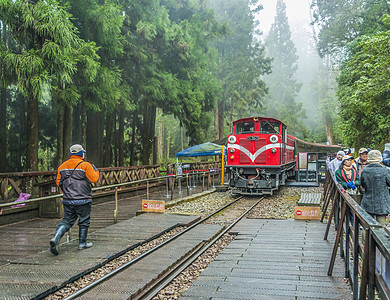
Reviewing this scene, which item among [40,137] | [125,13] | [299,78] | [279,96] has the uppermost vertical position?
[299,78]

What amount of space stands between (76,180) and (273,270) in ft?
10.9

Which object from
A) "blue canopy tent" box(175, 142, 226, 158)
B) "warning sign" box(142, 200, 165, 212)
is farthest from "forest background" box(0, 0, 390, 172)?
"warning sign" box(142, 200, 165, 212)

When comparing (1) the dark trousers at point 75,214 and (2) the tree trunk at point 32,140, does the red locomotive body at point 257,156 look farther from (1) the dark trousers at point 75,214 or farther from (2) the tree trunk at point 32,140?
(1) the dark trousers at point 75,214

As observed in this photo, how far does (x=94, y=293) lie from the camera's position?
4328 mm

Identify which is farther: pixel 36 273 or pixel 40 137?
pixel 40 137

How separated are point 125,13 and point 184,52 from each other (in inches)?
137

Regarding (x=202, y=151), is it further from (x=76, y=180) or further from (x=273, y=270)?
(x=273, y=270)

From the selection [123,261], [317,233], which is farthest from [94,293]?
[317,233]

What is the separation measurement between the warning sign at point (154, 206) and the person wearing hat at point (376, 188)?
530 centimetres

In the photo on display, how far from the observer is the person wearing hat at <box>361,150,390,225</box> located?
19.7ft

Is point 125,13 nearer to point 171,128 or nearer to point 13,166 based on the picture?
point 13,166

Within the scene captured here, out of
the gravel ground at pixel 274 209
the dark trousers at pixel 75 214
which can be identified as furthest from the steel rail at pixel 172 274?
the gravel ground at pixel 274 209

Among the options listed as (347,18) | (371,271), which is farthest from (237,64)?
(371,271)

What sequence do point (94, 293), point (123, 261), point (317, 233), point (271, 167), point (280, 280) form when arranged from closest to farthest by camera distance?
point (94, 293) < point (280, 280) < point (123, 261) < point (317, 233) < point (271, 167)
